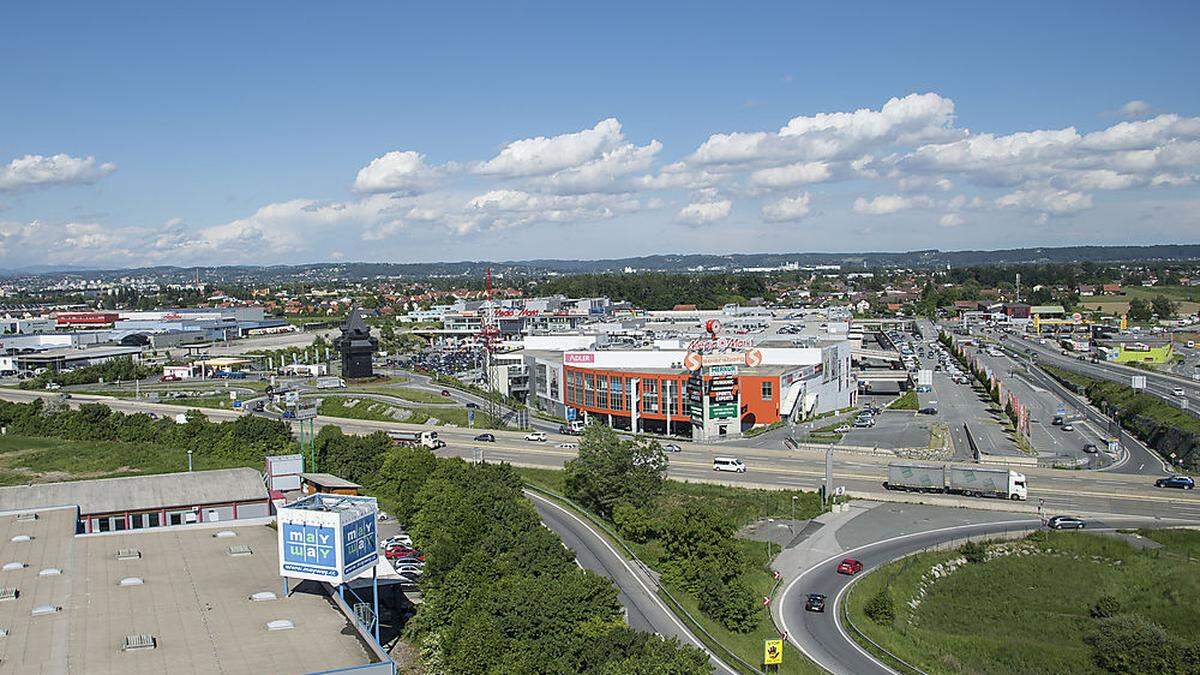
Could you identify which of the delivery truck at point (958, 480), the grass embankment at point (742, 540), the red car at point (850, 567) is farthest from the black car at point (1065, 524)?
the red car at point (850, 567)

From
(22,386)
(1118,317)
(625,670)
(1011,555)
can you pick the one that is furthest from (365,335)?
(1118,317)

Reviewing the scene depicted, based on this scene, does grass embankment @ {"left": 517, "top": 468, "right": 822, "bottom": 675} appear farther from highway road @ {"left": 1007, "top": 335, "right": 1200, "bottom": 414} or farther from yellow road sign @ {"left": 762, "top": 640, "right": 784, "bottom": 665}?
highway road @ {"left": 1007, "top": 335, "right": 1200, "bottom": 414}

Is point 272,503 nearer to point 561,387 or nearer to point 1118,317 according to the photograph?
point 561,387

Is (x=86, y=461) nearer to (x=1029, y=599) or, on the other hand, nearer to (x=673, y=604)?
(x=673, y=604)

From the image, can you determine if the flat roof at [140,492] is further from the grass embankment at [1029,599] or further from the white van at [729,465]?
the grass embankment at [1029,599]

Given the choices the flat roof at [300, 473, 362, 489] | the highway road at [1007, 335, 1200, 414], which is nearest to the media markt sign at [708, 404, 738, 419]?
the flat roof at [300, 473, 362, 489]

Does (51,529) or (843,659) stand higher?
(51,529)
